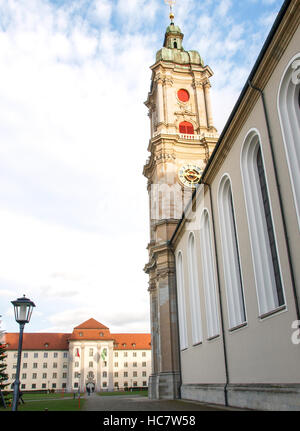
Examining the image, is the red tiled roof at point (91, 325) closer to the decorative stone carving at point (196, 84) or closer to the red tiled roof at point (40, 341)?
the red tiled roof at point (40, 341)

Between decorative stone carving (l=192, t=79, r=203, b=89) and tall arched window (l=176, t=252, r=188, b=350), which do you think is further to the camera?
decorative stone carving (l=192, t=79, r=203, b=89)

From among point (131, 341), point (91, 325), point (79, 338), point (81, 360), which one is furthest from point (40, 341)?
point (131, 341)

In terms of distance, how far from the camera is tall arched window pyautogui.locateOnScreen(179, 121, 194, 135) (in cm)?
3713

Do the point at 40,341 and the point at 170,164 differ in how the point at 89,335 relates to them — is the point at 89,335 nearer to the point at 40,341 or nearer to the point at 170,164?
the point at 40,341

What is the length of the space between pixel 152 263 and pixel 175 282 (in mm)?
5619

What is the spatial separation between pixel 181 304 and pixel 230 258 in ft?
36.8

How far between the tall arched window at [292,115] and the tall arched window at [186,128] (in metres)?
25.5

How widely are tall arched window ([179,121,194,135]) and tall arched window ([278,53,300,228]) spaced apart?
25.5m

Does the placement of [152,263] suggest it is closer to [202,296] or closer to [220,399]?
[202,296]

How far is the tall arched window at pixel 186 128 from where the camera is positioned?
37134 mm

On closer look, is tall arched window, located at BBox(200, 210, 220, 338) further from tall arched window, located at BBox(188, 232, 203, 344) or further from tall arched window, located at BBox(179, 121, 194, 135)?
tall arched window, located at BBox(179, 121, 194, 135)

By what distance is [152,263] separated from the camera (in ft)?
111

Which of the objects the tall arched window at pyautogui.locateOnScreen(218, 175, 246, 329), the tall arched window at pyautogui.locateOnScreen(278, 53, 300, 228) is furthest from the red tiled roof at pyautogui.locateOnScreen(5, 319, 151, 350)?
the tall arched window at pyautogui.locateOnScreen(278, 53, 300, 228)

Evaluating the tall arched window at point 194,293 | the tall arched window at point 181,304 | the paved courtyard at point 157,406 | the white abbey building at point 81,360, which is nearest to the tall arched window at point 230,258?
the paved courtyard at point 157,406
